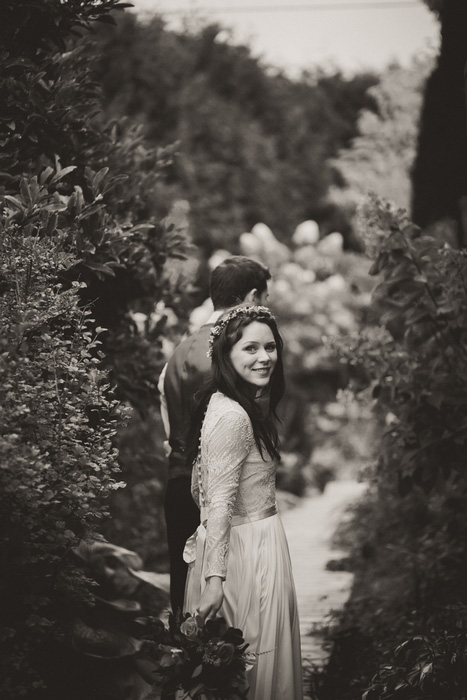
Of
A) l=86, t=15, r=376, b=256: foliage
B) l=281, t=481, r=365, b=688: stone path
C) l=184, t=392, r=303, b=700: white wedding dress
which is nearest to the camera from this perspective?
l=184, t=392, r=303, b=700: white wedding dress

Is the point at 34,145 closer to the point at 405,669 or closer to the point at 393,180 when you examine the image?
the point at 405,669

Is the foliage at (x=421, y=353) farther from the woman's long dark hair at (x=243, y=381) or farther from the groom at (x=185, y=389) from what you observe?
the woman's long dark hair at (x=243, y=381)

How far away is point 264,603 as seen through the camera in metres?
3.08

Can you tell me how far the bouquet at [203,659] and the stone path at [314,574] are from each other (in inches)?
82.7

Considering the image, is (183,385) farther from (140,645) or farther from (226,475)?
(140,645)

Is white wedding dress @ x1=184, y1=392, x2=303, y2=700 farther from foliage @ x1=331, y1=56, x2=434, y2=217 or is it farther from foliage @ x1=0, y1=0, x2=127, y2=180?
foliage @ x1=331, y1=56, x2=434, y2=217

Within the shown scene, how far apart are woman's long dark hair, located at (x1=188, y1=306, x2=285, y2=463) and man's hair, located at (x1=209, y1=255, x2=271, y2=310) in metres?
0.62

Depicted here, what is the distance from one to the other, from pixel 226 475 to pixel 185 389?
1.02 meters

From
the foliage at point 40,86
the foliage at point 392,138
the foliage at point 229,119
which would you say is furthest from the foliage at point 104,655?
the foliage at point 392,138

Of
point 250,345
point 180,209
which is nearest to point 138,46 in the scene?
point 180,209

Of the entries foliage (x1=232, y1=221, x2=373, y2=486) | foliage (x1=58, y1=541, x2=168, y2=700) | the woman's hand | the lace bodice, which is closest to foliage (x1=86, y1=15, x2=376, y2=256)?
foliage (x1=232, y1=221, x2=373, y2=486)

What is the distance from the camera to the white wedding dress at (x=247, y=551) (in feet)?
9.82

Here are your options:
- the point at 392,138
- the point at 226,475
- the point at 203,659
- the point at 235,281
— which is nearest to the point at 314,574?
the point at 235,281

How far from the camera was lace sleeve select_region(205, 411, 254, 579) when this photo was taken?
9.61ft
